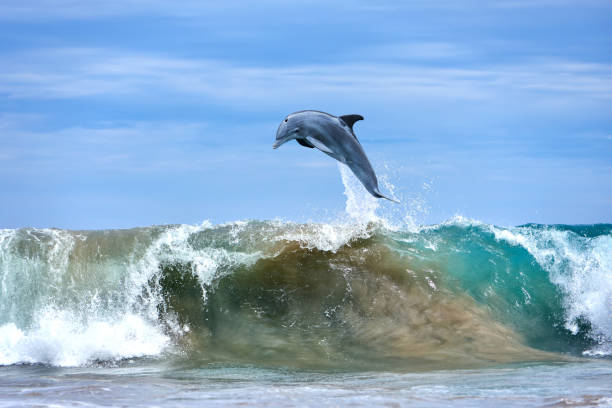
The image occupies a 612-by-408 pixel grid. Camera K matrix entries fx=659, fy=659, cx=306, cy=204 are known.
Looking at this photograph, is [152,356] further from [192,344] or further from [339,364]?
[339,364]

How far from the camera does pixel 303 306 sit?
973 centimetres

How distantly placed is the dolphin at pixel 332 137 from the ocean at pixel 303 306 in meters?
2.26

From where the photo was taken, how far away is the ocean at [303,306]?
25.0 feet

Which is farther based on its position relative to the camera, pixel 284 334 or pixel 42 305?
pixel 42 305

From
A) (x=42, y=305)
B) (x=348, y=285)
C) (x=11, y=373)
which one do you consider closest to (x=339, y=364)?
(x=348, y=285)

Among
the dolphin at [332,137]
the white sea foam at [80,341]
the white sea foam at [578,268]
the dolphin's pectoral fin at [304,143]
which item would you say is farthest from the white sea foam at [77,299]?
the white sea foam at [578,268]

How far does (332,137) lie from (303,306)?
3.32m

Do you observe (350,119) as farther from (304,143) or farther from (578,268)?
(578,268)

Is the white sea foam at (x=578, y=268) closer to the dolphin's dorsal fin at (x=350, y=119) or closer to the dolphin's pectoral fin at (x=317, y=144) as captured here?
the dolphin's dorsal fin at (x=350, y=119)

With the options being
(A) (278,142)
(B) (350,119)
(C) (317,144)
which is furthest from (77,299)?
(B) (350,119)

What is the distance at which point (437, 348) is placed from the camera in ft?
27.9

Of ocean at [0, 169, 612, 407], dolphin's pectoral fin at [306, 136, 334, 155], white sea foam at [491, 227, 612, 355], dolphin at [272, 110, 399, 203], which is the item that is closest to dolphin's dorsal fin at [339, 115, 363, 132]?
dolphin at [272, 110, 399, 203]

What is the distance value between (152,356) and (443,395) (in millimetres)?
4409

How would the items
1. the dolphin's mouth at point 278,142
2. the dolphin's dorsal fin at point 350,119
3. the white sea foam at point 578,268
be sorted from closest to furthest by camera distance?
the dolphin's mouth at point 278,142, the dolphin's dorsal fin at point 350,119, the white sea foam at point 578,268
